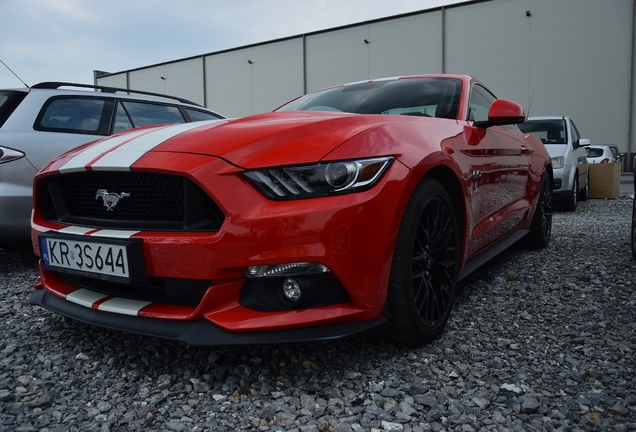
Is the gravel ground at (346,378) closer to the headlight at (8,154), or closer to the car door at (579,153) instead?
the headlight at (8,154)

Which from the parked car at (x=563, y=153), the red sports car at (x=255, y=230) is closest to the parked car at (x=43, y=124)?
the red sports car at (x=255, y=230)

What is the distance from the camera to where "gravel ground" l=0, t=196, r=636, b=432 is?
5.19 ft

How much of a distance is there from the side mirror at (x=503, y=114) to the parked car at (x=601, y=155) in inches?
517

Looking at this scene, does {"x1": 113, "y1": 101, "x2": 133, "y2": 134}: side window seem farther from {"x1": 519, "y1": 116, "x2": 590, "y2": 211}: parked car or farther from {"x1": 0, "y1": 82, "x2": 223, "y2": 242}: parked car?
{"x1": 519, "y1": 116, "x2": 590, "y2": 211}: parked car

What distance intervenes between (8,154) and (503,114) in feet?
10.4

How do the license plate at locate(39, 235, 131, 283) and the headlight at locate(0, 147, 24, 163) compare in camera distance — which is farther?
the headlight at locate(0, 147, 24, 163)

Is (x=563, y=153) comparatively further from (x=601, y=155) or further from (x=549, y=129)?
(x=601, y=155)

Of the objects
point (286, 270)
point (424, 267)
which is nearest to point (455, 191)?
point (424, 267)

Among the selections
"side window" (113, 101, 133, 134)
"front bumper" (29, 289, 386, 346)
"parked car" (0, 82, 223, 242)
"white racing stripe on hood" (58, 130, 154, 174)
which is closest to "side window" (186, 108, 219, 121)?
"parked car" (0, 82, 223, 242)

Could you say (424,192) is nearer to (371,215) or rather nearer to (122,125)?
(371,215)

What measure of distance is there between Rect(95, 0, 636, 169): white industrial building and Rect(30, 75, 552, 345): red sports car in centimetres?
1735

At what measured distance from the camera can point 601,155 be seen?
47.9 feet

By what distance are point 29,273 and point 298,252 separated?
293 centimetres

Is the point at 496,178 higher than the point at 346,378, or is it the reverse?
the point at 496,178
